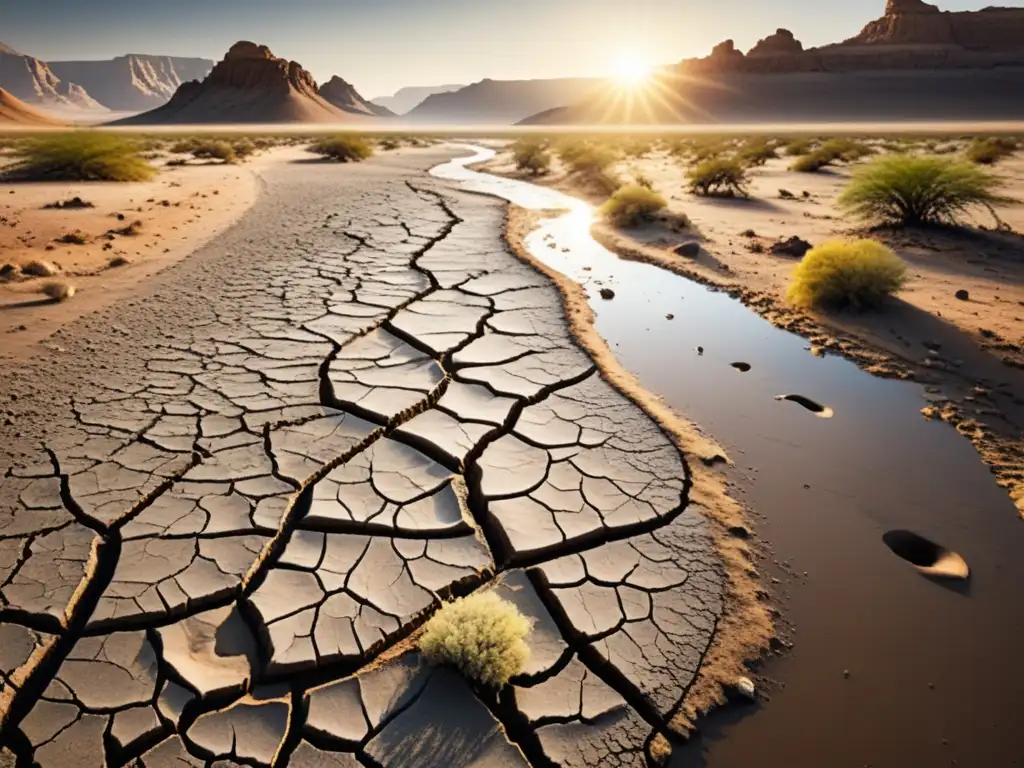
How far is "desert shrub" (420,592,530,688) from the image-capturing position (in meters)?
1.79

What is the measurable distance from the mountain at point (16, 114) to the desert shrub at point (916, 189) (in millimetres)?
91024

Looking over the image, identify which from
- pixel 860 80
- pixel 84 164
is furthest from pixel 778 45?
pixel 84 164

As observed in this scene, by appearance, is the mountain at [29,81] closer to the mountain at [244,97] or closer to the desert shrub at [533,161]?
the mountain at [244,97]

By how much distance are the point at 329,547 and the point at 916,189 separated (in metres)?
8.08

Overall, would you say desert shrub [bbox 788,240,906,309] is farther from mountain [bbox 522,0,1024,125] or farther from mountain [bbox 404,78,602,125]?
mountain [bbox 404,78,602,125]

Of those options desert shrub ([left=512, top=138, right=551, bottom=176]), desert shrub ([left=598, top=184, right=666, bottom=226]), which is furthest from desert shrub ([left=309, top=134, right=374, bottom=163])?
desert shrub ([left=598, top=184, right=666, bottom=226])

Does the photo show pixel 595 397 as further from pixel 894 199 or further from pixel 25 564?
pixel 894 199

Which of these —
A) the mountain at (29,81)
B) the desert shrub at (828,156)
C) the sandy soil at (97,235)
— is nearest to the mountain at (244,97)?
the sandy soil at (97,235)

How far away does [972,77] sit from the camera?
2552 inches

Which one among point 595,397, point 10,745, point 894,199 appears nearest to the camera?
point 10,745

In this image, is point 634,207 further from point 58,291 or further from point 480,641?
point 480,641

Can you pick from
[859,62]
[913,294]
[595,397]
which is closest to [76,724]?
[595,397]

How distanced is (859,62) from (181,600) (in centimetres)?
9746

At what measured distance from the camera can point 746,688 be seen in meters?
1.81
